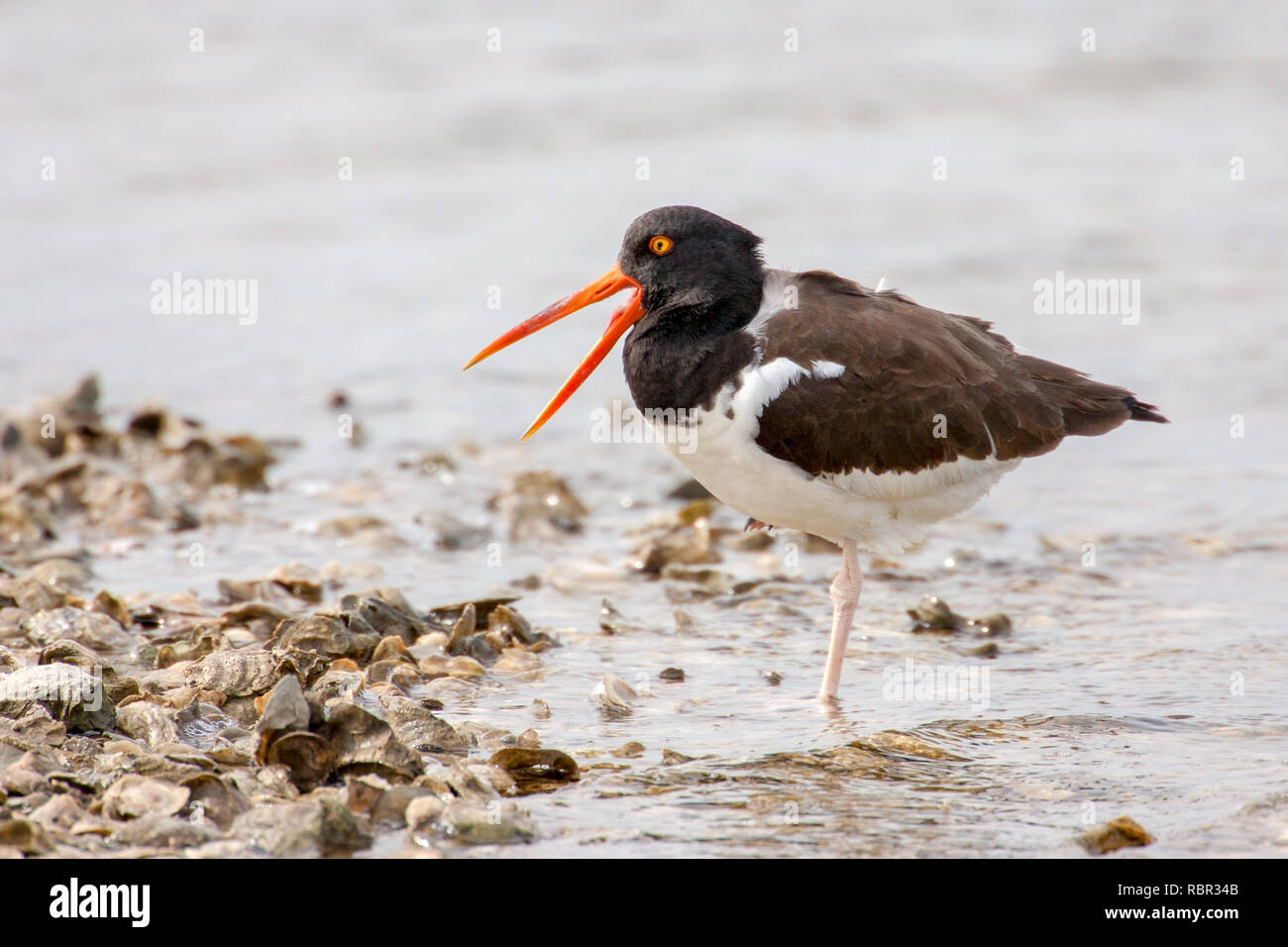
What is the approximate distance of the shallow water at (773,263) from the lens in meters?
4.66

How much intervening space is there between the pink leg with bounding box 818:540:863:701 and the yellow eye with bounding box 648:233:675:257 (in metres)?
1.27

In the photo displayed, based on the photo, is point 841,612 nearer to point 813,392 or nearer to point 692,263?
point 813,392

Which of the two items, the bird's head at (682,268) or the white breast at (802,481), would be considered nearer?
the white breast at (802,481)

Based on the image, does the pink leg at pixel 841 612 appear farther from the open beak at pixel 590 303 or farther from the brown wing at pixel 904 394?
the open beak at pixel 590 303

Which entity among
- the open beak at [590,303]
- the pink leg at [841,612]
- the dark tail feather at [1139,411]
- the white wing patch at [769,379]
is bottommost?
the pink leg at [841,612]

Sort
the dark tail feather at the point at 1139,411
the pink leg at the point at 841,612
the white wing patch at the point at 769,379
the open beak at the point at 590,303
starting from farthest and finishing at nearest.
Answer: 1. the dark tail feather at the point at 1139,411
2. the open beak at the point at 590,303
3. the pink leg at the point at 841,612
4. the white wing patch at the point at 769,379

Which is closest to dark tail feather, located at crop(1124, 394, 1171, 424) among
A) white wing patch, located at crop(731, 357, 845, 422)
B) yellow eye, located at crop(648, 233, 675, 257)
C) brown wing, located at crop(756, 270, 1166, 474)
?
brown wing, located at crop(756, 270, 1166, 474)

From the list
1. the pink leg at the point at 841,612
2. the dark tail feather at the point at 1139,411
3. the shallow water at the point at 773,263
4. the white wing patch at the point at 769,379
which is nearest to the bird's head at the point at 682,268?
the white wing patch at the point at 769,379

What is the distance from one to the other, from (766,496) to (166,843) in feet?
7.58

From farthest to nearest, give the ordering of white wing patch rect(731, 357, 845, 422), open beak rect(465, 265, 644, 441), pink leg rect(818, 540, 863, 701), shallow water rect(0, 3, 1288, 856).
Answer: open beak rect(465, 265, 644, 441) → pink leg rect(818, 540, 863, 701) → white wing patch rect(731, 357, 845, 422) → shallow water rect(0, 3, 1288, 856)

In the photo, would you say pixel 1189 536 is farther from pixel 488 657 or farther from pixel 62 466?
pixel 62 466

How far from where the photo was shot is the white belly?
5.01 meters

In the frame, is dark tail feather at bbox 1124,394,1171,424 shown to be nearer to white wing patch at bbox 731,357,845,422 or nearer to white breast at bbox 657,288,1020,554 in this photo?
white breast at bbox 657,288,1020,554

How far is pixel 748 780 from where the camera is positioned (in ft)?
14.5
